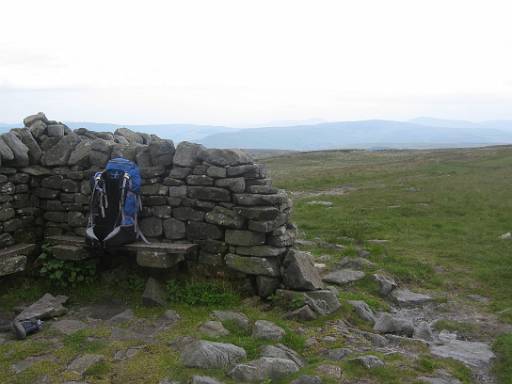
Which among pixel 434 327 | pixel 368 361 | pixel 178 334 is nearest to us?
pixel 368 361

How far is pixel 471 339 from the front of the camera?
8.70 metres

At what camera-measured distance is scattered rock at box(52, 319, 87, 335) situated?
26.4 ft

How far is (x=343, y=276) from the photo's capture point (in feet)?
37.9

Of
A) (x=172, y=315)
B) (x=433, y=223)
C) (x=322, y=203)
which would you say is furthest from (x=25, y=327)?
(x=322, y=203)

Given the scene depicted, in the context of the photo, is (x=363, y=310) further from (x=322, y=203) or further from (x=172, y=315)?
(x=322, y=203)

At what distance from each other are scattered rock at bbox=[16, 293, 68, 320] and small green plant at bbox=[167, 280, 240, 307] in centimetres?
192

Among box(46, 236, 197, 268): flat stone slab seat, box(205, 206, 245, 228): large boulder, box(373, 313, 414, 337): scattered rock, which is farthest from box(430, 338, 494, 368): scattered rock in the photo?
box(46, 236, 197, 268): flat stone slab seat

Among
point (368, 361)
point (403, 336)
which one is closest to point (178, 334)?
point (368, 361)

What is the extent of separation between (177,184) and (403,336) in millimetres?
5024

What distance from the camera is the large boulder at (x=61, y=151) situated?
10.8m

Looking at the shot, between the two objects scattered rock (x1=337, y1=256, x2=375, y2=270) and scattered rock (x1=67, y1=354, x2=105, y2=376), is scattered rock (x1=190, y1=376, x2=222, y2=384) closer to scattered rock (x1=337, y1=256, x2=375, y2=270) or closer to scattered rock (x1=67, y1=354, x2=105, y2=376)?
scattered rock (x1=67, y1=354, x2=105, y2=376)

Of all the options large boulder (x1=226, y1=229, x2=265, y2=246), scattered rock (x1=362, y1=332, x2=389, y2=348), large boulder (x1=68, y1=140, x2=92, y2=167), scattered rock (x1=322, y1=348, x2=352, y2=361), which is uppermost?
large boulder (x1=68, y1=140, x2=92, y2=167)

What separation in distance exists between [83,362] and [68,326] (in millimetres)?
1569

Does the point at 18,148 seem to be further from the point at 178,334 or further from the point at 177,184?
the point at 178,334
